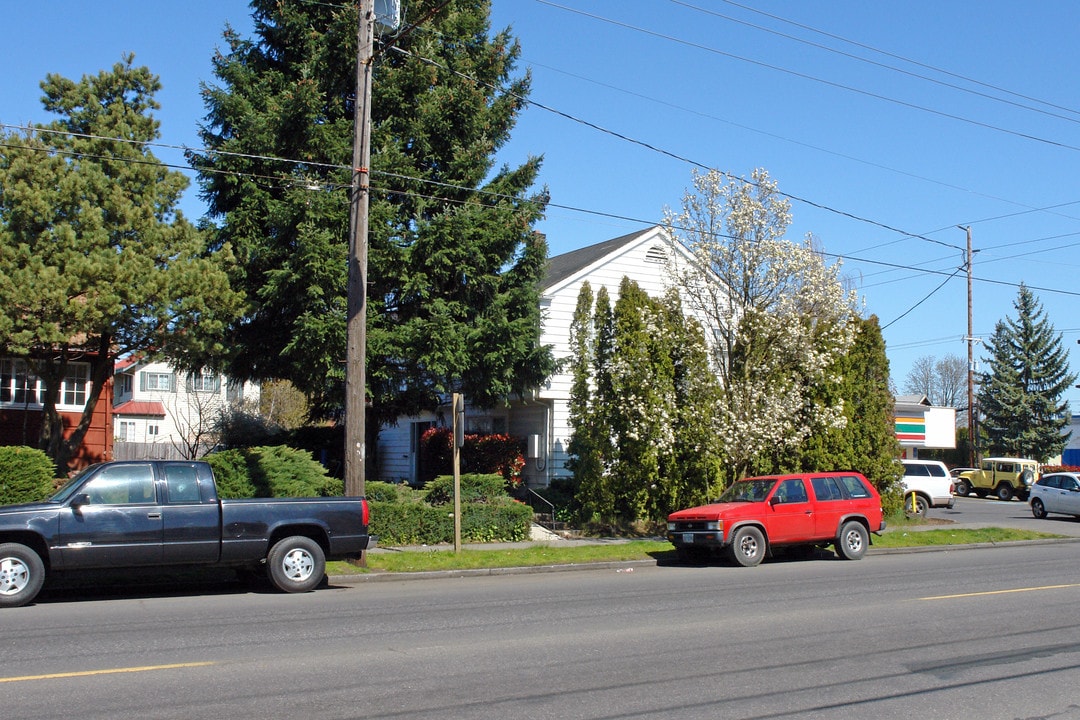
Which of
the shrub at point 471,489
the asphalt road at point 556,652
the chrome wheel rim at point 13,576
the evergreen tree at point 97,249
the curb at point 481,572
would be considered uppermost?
the evergreen tree at point 97,249

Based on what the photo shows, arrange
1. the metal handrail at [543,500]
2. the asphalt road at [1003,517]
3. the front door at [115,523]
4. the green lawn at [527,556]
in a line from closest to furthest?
the front door at [115,523] < the green lawn at [527,556] < the metal handrail at [543,500] < the asphalt road at [1003,517]

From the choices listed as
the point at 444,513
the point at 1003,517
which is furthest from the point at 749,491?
the point at 1003,517

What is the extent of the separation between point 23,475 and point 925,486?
25.0 meters

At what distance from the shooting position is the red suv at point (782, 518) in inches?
664

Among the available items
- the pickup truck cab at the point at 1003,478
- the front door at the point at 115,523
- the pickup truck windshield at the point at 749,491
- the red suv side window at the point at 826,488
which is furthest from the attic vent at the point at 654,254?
the pickup truck cab at the point at 1003,478

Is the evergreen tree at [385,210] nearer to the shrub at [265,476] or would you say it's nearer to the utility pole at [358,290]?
the shrub at [265,476]

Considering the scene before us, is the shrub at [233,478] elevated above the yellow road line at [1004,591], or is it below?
above

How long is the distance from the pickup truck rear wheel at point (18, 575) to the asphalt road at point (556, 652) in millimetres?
384

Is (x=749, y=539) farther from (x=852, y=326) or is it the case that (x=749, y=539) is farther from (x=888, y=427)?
(x=888, y=427)

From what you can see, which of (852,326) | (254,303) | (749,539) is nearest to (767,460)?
(852,326)

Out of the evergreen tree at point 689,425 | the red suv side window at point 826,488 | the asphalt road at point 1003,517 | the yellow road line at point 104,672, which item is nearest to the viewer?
the yellow road line at point 104,672

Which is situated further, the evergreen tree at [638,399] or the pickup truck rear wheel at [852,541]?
the evergreen tree at [638,399]

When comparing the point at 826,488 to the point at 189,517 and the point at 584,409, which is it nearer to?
the point at 584,409

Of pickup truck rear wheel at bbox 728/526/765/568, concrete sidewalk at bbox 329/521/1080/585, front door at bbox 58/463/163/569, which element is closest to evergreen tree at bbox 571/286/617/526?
concrete sidewalk at bbox 329/521/1080/585
